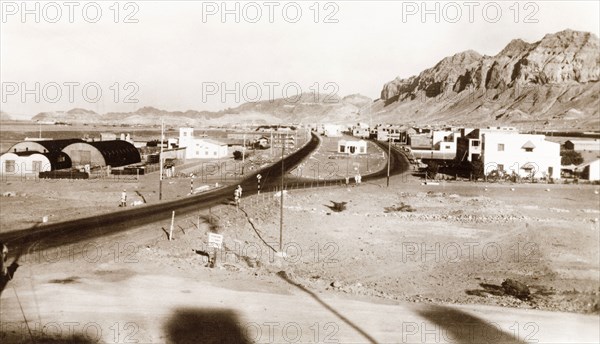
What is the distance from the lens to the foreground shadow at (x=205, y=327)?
14633 millimetres

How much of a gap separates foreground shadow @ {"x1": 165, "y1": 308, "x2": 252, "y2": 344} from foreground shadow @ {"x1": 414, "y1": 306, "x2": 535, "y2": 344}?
5052 mm

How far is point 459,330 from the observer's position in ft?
54.3

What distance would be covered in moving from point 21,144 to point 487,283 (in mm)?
52917

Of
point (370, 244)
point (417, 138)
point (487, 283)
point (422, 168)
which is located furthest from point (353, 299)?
point (417, 138)

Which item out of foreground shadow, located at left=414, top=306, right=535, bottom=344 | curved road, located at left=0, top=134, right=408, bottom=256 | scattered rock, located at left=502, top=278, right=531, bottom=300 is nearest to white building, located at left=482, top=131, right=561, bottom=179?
curved road, located at left=0, top=134, right=408, bottom=256

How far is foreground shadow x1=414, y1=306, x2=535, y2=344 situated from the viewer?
16.0 meters

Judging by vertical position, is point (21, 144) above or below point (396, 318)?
Result: above

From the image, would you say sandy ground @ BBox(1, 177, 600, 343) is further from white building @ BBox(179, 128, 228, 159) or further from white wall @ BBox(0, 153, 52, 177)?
white building @ BBox(179, 128, 228, 159)

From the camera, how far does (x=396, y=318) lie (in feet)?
56.2

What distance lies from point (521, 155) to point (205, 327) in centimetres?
5551

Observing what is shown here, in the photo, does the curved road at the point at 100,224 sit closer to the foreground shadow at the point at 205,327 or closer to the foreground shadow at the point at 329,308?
the foreground shadow at the point at 329,308

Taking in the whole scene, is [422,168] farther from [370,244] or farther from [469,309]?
[469,309]

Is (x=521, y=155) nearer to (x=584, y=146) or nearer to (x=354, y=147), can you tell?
(x=584, y=146)

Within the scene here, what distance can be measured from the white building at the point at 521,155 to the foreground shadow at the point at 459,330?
47.7 meters
